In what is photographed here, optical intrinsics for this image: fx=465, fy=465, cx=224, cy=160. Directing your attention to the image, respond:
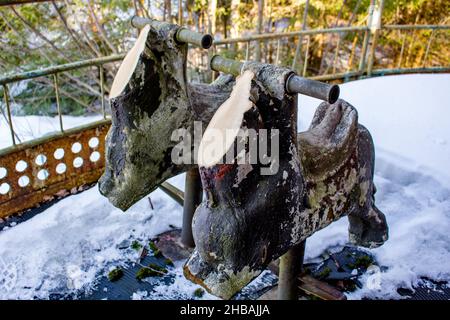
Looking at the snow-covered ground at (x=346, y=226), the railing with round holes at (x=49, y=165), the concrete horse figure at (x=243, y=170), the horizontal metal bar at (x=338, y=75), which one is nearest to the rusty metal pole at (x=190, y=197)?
the snow-covered ground at (x=346, y=226)

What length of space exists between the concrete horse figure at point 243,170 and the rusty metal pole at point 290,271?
254 millimetres

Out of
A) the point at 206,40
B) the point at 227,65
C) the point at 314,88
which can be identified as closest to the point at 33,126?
the point at 206,40

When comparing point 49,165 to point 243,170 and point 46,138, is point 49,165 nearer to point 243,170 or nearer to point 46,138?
point 46,138

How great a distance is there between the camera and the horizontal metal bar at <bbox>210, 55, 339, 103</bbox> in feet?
3.43

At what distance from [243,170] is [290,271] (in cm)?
74

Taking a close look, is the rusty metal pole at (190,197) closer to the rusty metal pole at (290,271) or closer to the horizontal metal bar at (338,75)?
the rusty metal pole at (290,271)

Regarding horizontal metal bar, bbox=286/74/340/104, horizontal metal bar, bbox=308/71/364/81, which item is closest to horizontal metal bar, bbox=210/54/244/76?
horizontal metal bar, bbox=286/74/340/104

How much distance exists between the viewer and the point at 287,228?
1.28 metres

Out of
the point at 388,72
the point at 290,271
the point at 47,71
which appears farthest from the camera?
the point at 388,72

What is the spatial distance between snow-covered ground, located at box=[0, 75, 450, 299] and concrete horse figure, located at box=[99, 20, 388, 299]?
505mm

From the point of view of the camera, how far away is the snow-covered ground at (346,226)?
2045mm

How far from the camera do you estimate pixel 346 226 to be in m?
2.43

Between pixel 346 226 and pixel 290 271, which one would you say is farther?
pixel 346 226
